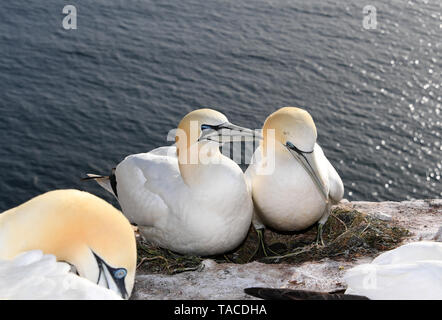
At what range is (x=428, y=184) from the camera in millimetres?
14875

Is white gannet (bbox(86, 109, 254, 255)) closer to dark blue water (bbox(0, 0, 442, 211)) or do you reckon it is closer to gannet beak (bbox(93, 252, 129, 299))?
gannet beak (bbox(93, 252, 129, 299))

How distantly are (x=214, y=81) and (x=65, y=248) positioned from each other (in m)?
13.4

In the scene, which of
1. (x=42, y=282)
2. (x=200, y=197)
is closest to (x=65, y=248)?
(x=42, y=282)

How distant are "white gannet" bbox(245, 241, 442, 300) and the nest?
1.34m

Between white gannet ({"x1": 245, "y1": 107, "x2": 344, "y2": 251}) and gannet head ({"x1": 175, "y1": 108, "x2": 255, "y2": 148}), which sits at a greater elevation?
gannet head ({"x1": 175, "y1": 108, "x2": 255, "y2": 148})

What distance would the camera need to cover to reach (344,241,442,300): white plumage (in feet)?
13.6

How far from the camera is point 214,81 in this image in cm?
1695

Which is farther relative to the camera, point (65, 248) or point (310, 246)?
point (310, 246)

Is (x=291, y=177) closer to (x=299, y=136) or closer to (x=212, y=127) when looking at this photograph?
(x=299, y=136)

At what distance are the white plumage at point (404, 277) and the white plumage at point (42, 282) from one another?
179cm

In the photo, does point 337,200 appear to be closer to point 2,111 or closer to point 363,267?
point 363,267

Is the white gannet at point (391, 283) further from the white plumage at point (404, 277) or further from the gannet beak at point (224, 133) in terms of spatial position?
the gannet beak at point (224, 133)

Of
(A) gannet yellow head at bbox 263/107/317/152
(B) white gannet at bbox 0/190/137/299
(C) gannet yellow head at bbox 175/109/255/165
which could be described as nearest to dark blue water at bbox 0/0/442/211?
(C) gannet yellow head at bbox 175/109/255/165
